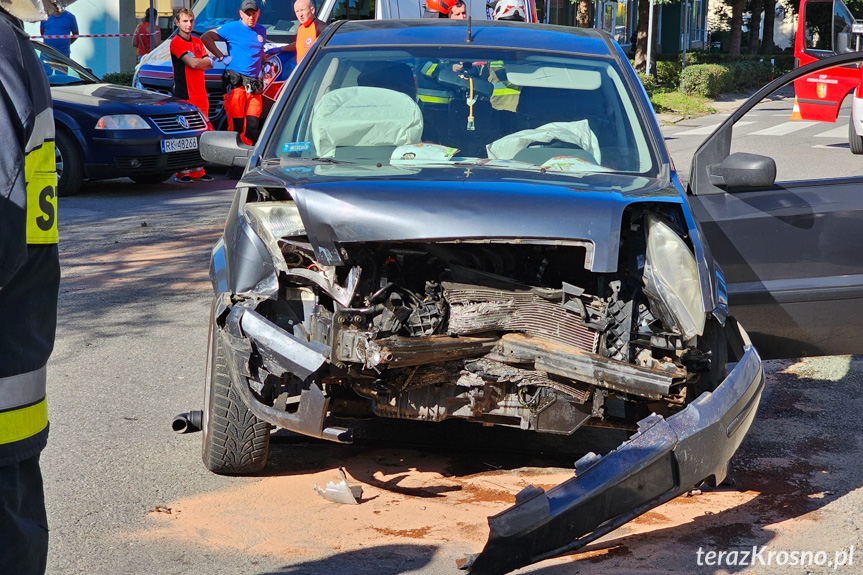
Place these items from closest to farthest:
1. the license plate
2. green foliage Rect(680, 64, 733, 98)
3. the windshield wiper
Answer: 1. the windshield wiper
2. the license plate
3. green foliage Rect(680, 64, 733, 98)

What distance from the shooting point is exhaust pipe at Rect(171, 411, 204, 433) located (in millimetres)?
4223

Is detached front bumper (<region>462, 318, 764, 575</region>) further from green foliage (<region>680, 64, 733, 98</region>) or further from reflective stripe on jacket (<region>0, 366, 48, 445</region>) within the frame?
green foliage (<region>680, 64, 733, 98</region>)

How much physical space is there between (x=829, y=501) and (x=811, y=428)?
910 millimetres

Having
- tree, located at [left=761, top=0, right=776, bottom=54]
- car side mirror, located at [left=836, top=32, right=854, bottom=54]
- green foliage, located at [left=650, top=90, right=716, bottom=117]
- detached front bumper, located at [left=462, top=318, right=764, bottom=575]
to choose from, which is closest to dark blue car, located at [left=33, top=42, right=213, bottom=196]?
detached front bumper, located at [left=462, top=318, right=764, bottom=575]

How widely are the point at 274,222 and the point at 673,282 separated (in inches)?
57.2

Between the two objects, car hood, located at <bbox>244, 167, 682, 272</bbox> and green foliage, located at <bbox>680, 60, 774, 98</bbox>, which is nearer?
car hood, located at <bbox>244, 167, 682, 272</bbox>

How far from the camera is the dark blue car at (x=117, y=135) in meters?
10.3

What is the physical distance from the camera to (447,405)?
12.0 ft

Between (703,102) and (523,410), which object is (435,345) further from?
(703,102)

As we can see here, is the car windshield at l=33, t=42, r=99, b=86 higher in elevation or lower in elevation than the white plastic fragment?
higher

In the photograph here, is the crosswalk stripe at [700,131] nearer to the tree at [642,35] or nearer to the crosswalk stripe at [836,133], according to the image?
the crosswalk stripe at [836,133]

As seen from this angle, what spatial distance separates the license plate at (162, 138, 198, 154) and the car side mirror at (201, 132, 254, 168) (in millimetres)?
5978

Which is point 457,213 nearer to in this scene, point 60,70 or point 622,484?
point 622,484

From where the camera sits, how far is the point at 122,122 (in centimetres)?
1034
